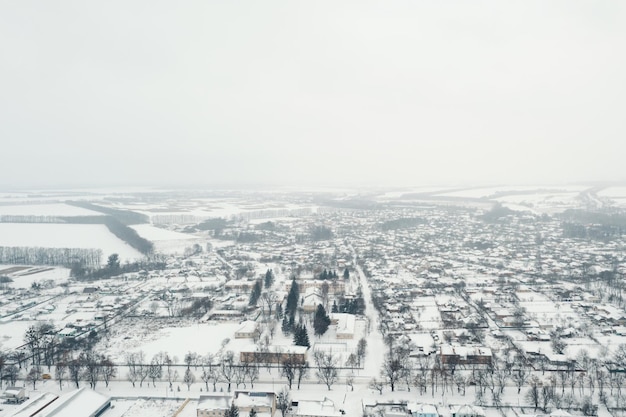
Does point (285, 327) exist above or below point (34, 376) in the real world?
above

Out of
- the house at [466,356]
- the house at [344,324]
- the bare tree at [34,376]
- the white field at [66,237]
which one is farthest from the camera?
the white field at [66,237]

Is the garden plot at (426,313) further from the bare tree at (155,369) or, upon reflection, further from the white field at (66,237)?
the white field at (66,237)

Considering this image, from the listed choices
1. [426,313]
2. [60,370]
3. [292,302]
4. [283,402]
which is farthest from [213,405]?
[426,313]

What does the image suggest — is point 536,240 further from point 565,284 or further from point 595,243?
point 565,284

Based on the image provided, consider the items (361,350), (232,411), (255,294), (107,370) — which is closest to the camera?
(232,411)

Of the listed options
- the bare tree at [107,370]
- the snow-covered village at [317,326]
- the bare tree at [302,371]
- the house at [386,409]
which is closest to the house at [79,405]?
the snow-covered village at [317,326]

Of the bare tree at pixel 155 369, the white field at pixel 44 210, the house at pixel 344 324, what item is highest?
Answer: the white field at pixel 44 210

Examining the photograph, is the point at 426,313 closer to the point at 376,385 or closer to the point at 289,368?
the point at 376,385
